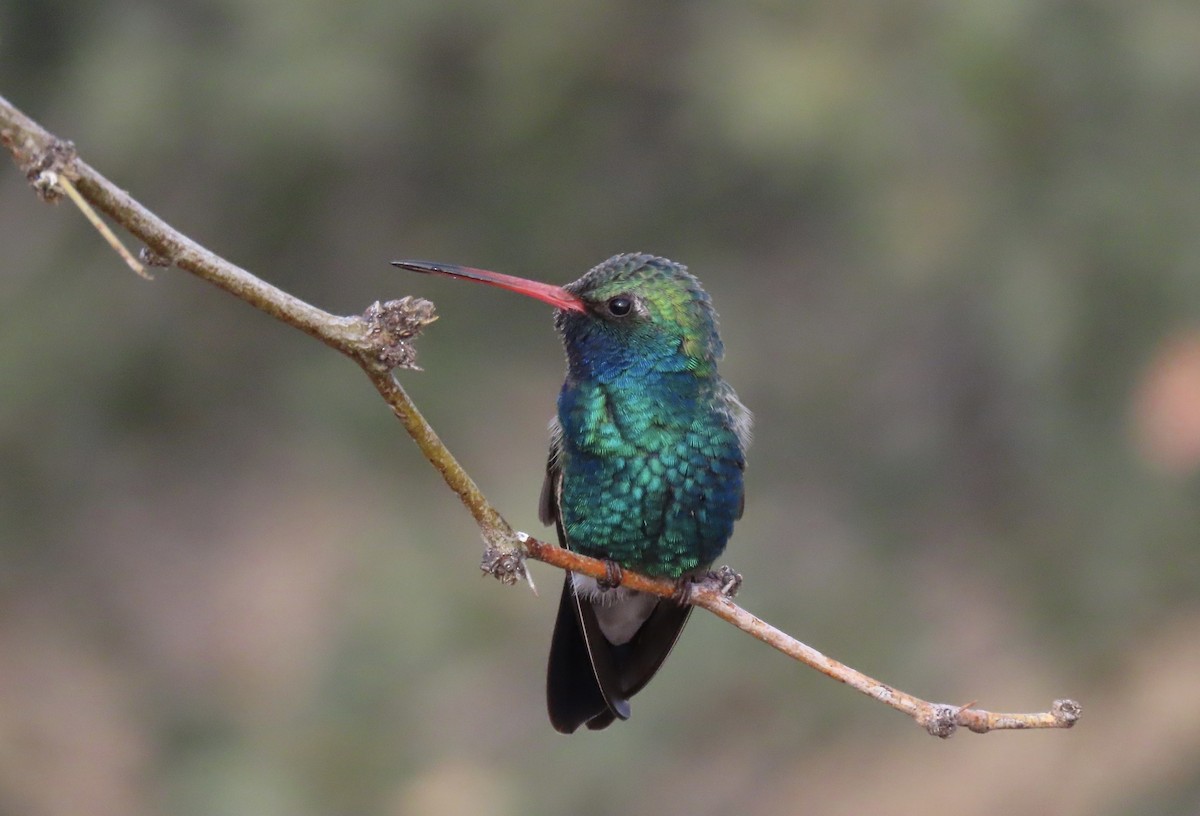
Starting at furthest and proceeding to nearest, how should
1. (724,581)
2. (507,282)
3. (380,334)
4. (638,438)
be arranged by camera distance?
1. (724,581)
2. (638,438)
3. (507,282)
4. (380,334)

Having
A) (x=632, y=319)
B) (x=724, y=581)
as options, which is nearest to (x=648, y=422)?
(x=632, y=319)

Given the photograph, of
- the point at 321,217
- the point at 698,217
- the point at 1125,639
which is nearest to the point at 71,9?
the point at 321,217

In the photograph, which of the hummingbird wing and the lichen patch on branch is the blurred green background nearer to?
the hummingbird wing

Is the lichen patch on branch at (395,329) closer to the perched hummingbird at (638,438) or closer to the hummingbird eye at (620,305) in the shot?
the perched hummingbird at (638,438)

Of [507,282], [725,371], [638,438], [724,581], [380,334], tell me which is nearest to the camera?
[380,334]

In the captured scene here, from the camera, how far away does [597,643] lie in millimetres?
3020

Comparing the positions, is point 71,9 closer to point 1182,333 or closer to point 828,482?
point 828,482

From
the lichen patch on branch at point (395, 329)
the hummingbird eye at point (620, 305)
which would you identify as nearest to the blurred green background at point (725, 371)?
the hummingbird eye at point (620, 305)

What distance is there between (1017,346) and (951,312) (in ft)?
5.50

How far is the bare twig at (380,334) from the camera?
149 centimetres

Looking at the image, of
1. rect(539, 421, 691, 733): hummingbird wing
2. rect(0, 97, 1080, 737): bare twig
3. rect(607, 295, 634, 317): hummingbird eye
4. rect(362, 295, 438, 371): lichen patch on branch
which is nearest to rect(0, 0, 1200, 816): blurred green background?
rect(539, 421, 691, 733): hummingbird wing

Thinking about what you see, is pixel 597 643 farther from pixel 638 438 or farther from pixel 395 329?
pixel 395 329

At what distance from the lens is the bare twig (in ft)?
4.89

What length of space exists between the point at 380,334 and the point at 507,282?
51 cm
